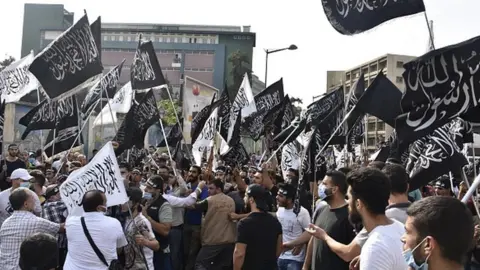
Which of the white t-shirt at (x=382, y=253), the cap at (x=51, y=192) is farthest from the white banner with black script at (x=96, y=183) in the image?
the white t-shirt at (x=382, y=253)

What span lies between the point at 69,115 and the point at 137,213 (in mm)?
6489

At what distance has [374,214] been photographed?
13.2 feet

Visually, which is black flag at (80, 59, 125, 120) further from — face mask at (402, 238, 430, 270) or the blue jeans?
face mask at (402, 238, 430, 270)

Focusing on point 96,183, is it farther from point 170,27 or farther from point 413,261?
point 170,27

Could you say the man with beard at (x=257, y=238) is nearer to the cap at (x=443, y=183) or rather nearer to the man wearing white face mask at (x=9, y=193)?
the man wearing white face mask at (x=9, y=193)

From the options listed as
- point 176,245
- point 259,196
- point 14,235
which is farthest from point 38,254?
point 176,245

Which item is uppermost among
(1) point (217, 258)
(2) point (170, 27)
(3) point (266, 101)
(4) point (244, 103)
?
(2) point (170, 27)

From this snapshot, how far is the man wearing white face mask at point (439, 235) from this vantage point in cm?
263

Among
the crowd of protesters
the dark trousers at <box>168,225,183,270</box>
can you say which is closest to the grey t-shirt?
the crowd of protesters

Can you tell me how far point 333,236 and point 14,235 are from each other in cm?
296

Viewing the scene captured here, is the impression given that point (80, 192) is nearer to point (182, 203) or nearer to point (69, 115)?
point (182, 203)

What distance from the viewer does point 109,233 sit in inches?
220

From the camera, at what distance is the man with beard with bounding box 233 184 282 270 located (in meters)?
6.45

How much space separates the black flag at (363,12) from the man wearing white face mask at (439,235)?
152 inches
